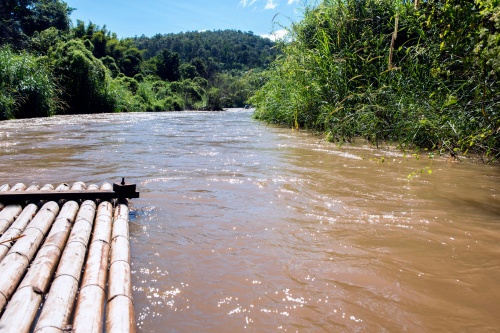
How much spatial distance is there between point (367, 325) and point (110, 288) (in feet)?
3.69

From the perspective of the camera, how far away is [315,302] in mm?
1744

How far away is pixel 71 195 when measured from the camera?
3059 millimetres

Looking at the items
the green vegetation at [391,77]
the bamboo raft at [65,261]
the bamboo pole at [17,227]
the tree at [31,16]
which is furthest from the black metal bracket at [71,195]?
the tree at [31,16]

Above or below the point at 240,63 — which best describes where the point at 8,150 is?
below

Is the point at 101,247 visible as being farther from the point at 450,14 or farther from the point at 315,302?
the point at 450,14

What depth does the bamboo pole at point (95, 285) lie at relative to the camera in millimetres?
1461

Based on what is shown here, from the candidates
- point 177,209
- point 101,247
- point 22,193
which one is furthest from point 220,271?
point 22,193

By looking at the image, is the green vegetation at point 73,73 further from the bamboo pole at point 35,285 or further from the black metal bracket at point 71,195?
the bamboo pole at point 35,285

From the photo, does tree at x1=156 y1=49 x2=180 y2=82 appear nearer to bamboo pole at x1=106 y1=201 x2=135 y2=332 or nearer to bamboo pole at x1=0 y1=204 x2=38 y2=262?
bamboo pole at x1=0 y1=204 x2=38 y2=262

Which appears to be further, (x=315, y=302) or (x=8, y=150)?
(x=8, y=150)

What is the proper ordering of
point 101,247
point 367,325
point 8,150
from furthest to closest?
point 8,150 < point 101,247 < point 367,325

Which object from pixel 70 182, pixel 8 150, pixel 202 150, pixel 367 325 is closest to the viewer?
pixel 367 325

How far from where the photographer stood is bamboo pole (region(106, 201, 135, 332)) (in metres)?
1.48

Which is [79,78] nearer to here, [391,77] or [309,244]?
[391,77]
